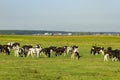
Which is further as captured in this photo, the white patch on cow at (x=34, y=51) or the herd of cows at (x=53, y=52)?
the white patch on cow at (x=34, y=51)

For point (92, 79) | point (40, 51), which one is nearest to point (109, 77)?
point (92, 79)

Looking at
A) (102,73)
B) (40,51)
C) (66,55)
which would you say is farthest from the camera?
(66,55)

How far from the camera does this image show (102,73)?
93.0 feet

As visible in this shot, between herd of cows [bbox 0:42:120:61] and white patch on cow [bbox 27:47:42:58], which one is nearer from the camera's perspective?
herd of cows [bbox 0:42:120:61]

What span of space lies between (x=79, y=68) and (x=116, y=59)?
10541 mm

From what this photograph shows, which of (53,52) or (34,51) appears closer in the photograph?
(34,51)

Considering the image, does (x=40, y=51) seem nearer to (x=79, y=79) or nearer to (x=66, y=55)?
(x=66, y=55)

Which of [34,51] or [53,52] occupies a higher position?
[34,51]

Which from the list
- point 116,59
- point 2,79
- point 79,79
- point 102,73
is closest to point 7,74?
point 2,79

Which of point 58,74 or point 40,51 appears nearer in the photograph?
point 58,74

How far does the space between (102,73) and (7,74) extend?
7277mm

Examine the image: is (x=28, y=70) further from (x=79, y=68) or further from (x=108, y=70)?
(x=108, y=70)

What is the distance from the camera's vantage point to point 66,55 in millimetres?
49375

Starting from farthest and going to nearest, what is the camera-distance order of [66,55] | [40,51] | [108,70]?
[66,55], [40,51], [108,70]
